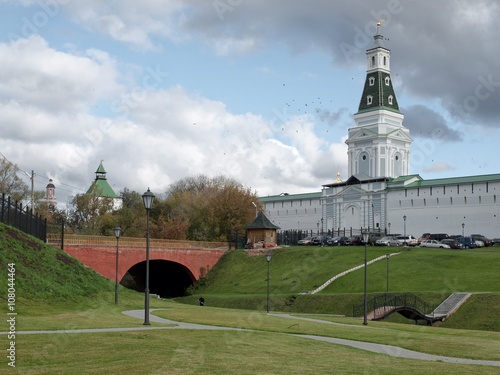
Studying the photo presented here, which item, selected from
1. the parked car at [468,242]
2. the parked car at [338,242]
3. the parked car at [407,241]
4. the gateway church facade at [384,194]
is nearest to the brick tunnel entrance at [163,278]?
the parked car at [338,242]

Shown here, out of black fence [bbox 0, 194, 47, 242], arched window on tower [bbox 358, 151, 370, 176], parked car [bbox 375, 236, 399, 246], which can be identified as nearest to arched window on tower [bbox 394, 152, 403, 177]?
arched window on tower [bbox 358, 151, 370, 176]

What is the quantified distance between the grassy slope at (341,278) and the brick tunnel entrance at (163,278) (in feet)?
13.2

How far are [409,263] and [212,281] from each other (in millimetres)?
21577

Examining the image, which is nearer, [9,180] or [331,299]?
[331,299]

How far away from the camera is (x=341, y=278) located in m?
48.5

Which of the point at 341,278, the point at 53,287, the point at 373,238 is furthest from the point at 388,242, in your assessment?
the point at 53,287

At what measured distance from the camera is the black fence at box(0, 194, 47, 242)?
34781 millimetres

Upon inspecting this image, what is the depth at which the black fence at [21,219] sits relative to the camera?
34781 millimetres

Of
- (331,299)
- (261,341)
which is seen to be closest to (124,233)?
(331,299)

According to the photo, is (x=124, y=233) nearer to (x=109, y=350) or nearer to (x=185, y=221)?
(x=185, y=221)

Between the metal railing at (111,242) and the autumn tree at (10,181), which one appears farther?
the autumn tree at (10,181)

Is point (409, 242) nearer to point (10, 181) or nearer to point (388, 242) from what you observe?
point (388, 242)

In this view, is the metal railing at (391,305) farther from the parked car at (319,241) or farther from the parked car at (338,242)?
the parked car at (319,241)

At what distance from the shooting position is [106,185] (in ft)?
484
